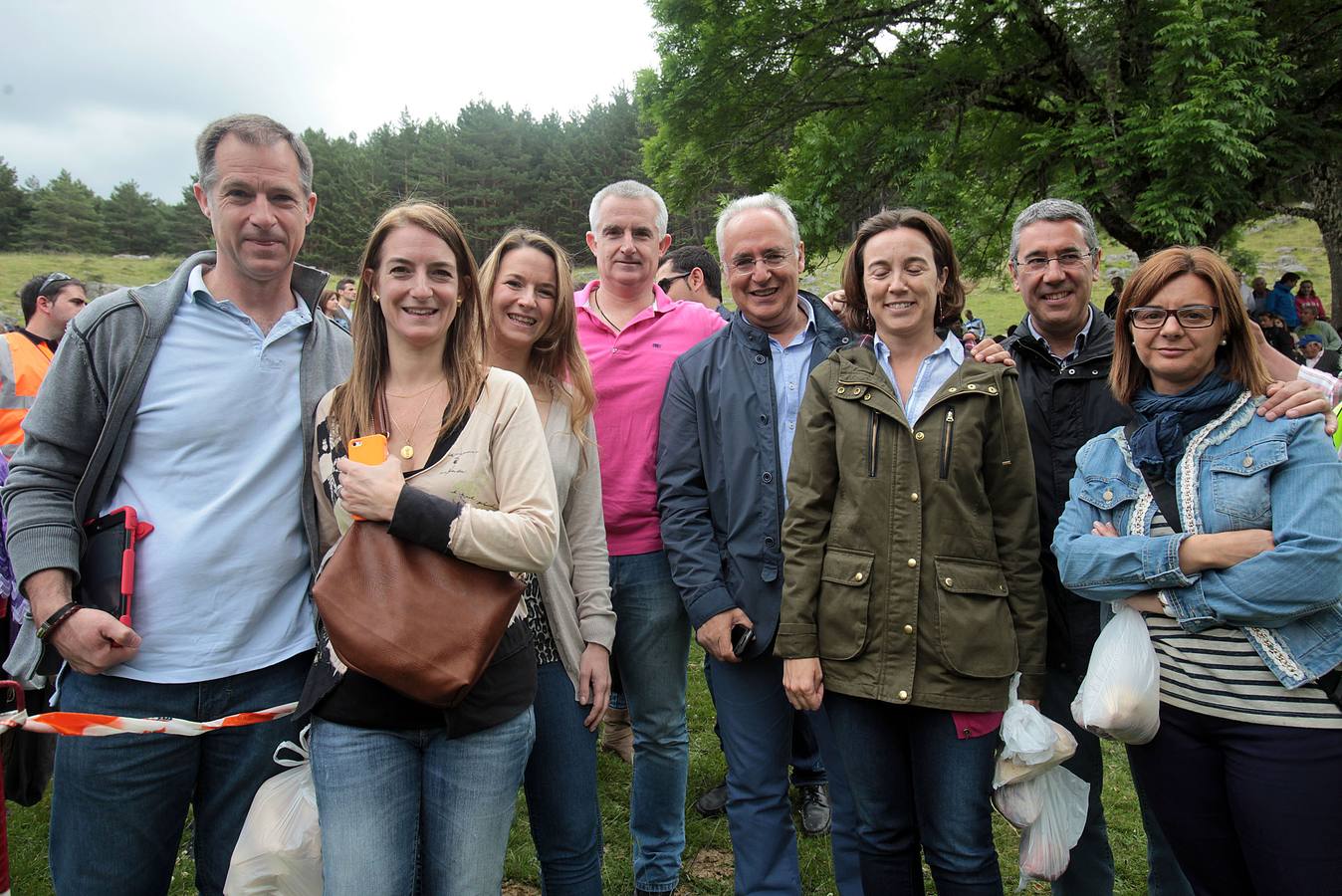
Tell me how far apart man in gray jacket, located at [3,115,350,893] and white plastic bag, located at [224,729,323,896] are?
0.54 feet

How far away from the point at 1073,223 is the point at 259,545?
2806 millimetres

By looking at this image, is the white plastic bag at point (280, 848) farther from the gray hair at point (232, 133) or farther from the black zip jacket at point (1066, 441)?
the black zip jacket at point (1066, 441)

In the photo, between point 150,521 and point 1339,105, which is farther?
point 1339,105

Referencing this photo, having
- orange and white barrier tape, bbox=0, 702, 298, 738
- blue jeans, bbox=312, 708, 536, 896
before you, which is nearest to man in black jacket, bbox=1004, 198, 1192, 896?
blue jeans, bbox=312, 708, 536, 896

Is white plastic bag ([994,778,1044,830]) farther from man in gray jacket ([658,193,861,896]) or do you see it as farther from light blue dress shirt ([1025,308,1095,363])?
light blue dress shirt ([1025,308,1095,363])

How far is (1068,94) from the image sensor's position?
36.1 feet

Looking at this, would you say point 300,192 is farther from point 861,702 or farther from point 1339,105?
point 1339,105

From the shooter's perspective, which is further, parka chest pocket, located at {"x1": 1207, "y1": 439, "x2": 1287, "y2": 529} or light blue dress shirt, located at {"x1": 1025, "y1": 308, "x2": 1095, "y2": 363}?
light blue dress shirt, located at {"x1": 1025, "y1": 308, "x2": 1095, "y2": 363}

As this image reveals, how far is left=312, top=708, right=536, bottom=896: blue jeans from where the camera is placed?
1920 millimetres

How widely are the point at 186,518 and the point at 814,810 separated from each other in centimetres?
308

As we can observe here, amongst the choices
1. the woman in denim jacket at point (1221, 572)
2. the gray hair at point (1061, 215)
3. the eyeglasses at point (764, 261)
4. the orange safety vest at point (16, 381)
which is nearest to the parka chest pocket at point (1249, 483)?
the woman in denim jacket at point (1221, 572)

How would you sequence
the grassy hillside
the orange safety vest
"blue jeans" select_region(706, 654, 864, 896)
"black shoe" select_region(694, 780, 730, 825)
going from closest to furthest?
"blue jeans" select_region(706, 654, 864, 896)
"black shoe" select_region(694, 780, 730, 825)
the orange safety vest
the grassy hillside

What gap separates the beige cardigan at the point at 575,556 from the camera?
8.30 ft

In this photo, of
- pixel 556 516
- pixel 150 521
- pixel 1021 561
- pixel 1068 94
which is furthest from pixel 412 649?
pixel 1068 94
